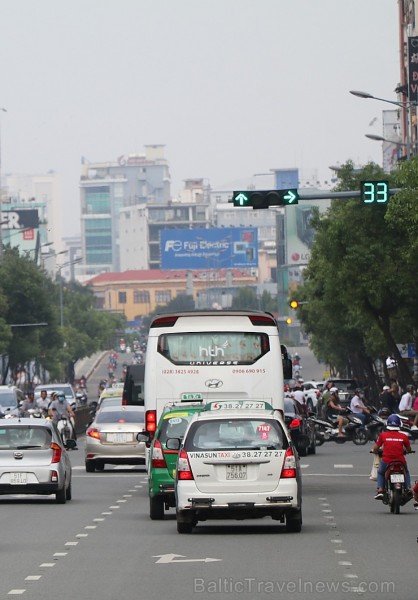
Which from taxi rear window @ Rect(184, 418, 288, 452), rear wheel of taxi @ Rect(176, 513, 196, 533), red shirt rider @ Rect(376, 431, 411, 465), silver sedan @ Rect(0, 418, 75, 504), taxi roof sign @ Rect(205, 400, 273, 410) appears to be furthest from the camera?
silver sedan @ Rect(0, 418, 75, 504)

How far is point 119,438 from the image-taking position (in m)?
37.4

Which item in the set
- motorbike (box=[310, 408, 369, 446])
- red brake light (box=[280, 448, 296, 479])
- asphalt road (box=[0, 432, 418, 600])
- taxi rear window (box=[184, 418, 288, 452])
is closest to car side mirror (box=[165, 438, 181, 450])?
asphalt road (box=[0, 432, 418, 600])

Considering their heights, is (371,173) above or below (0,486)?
above

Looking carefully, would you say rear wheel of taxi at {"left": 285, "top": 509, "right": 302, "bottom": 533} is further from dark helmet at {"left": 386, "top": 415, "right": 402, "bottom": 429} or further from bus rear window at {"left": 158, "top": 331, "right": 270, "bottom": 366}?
bus rear window at {"left": 158, "top": 331, "right": 270, "bottom": 366}

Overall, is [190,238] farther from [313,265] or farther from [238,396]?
[238,396]

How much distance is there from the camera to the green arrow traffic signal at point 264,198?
111 feet

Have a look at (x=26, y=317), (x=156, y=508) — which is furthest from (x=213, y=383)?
(x=26, y=317)

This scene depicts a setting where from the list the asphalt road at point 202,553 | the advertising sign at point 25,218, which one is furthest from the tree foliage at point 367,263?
the advertising sign at point 25,218

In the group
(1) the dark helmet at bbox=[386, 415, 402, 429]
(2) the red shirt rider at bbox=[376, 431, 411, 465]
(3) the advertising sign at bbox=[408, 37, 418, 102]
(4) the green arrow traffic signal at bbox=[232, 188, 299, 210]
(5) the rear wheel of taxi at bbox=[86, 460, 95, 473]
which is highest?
(3) the advertising sign at bbox=[408, 37, 418, 102]

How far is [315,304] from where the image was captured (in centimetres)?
7475

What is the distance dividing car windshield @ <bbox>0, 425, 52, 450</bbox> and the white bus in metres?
2.28

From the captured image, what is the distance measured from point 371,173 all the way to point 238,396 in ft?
111

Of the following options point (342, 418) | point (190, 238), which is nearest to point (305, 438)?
point (342, 418)

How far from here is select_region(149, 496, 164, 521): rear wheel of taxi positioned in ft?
79.4
